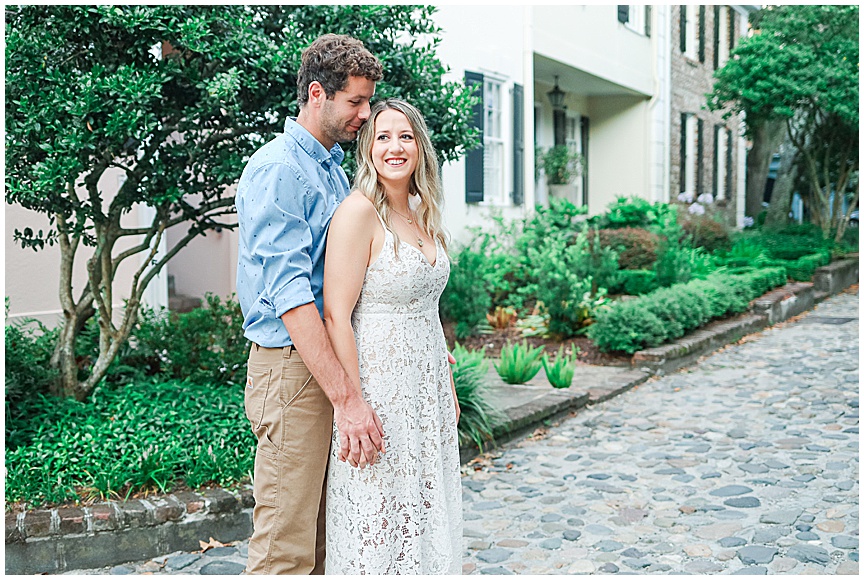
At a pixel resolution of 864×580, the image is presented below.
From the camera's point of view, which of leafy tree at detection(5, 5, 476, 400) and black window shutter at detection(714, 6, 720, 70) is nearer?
leafy tree at detection(5, 5, 476, 400)

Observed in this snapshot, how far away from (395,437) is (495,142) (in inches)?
374

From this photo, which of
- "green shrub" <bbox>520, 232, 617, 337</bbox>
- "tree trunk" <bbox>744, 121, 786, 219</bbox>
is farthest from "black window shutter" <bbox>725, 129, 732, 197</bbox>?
"green shrub" <bbox>520, 232, 617, 337</bbox>

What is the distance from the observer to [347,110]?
2643 mm

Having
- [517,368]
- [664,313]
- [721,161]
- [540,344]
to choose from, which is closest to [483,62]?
[540,344]

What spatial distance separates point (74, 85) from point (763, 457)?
4293mm

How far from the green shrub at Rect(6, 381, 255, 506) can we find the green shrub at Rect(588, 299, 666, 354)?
417 cm

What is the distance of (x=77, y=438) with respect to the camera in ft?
14.2

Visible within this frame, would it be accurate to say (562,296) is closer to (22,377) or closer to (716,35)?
(22,377)

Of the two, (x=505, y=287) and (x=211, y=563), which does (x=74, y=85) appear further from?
(x=505, y=287)

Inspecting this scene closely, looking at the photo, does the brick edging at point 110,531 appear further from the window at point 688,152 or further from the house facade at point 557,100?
the window at point 688,152

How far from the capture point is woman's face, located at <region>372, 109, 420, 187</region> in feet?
8.36

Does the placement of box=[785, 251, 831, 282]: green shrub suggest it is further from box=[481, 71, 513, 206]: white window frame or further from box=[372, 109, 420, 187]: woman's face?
box=[372, 109, 420, 187]: woman's face

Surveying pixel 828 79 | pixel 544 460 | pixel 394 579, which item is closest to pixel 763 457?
pixel 544 460

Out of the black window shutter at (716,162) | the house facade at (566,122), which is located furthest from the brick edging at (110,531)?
the black window shutter at (716,162)
